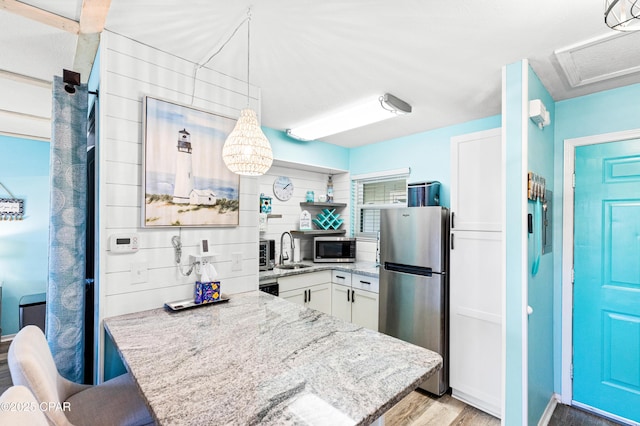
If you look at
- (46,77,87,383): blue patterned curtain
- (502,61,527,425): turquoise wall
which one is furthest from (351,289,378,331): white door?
(46,77,87,383): blue patterned curtain

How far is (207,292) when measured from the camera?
1.91 meters

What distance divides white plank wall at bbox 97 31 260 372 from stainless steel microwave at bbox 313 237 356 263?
6.10ft

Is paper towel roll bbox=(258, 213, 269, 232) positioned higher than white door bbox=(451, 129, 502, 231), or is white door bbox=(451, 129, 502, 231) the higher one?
white door bbox=(451, 129, 502, 231)

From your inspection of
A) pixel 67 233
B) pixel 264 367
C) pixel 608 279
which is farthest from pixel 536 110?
pixel 67 233

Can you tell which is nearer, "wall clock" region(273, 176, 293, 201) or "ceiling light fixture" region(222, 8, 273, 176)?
"ceiling light fixture" region(222, 8, 273, 176)

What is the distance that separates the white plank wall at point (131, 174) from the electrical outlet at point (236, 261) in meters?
0.18

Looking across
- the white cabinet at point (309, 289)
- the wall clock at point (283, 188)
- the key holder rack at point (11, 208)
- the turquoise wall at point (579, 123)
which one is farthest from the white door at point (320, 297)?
the key holder rack at point (11, 208)

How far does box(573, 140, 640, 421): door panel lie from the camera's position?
2199 mm

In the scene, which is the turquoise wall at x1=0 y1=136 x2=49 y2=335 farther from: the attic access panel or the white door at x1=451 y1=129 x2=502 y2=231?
the attic access panel

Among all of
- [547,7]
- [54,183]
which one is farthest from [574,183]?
[54,183]

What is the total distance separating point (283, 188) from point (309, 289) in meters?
1.32

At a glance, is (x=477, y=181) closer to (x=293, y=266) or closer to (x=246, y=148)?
(x=246, y=148)

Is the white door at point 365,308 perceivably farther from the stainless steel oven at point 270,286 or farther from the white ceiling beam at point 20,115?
the white ceiling beam at point 20,115

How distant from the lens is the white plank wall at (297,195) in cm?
369
